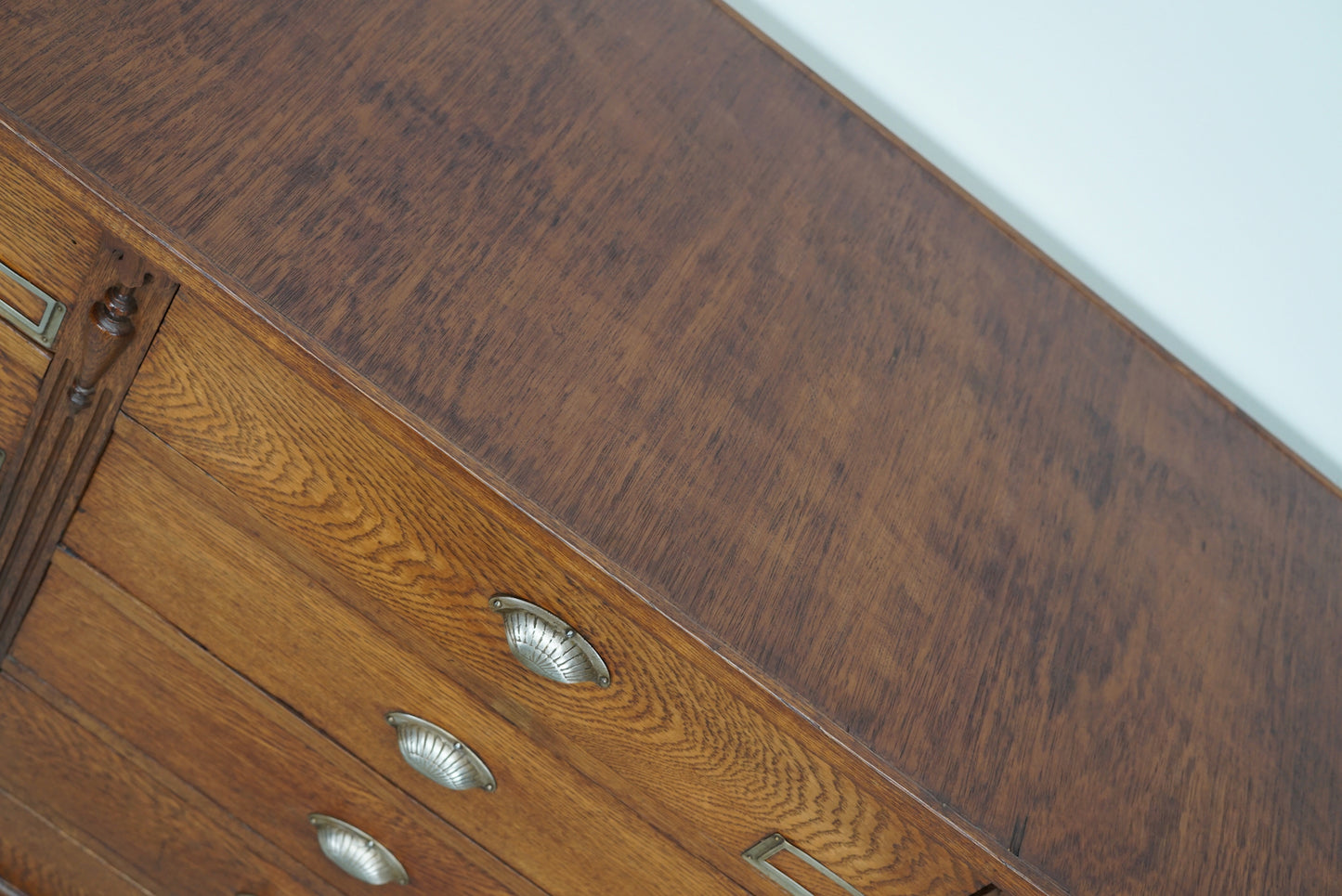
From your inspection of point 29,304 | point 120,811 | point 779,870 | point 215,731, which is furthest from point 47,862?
point 779,870

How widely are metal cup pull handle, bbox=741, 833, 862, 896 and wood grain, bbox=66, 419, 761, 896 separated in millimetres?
19

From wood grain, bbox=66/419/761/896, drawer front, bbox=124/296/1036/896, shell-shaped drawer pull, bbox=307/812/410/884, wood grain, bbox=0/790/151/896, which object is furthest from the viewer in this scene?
wood grain, bbox=0/790/151/896

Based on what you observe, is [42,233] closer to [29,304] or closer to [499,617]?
[29,304]

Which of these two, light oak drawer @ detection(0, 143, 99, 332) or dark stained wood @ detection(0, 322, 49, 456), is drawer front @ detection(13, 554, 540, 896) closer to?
dark stained wood @ detection(0, 322, 49, 456)

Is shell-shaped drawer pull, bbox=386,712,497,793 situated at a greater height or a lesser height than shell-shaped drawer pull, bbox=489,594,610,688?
lesser

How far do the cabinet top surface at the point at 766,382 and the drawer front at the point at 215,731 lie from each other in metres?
0.34

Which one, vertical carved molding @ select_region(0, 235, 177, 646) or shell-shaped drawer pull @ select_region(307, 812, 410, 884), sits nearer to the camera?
vertical carved molding @ select_region(0, 235, 177, 646)

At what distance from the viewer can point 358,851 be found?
0.77 meters

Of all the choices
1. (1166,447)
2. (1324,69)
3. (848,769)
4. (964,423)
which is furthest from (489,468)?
(1324,69)

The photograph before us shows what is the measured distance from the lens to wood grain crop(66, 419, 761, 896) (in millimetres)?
638

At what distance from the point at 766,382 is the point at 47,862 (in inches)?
32.2

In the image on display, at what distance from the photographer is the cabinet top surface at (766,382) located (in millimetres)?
524

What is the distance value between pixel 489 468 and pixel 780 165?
0.38m

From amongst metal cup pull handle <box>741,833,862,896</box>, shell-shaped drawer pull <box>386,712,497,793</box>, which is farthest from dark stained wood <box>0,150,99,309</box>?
metal cup pull handle <box>741,833,862,896</box>
